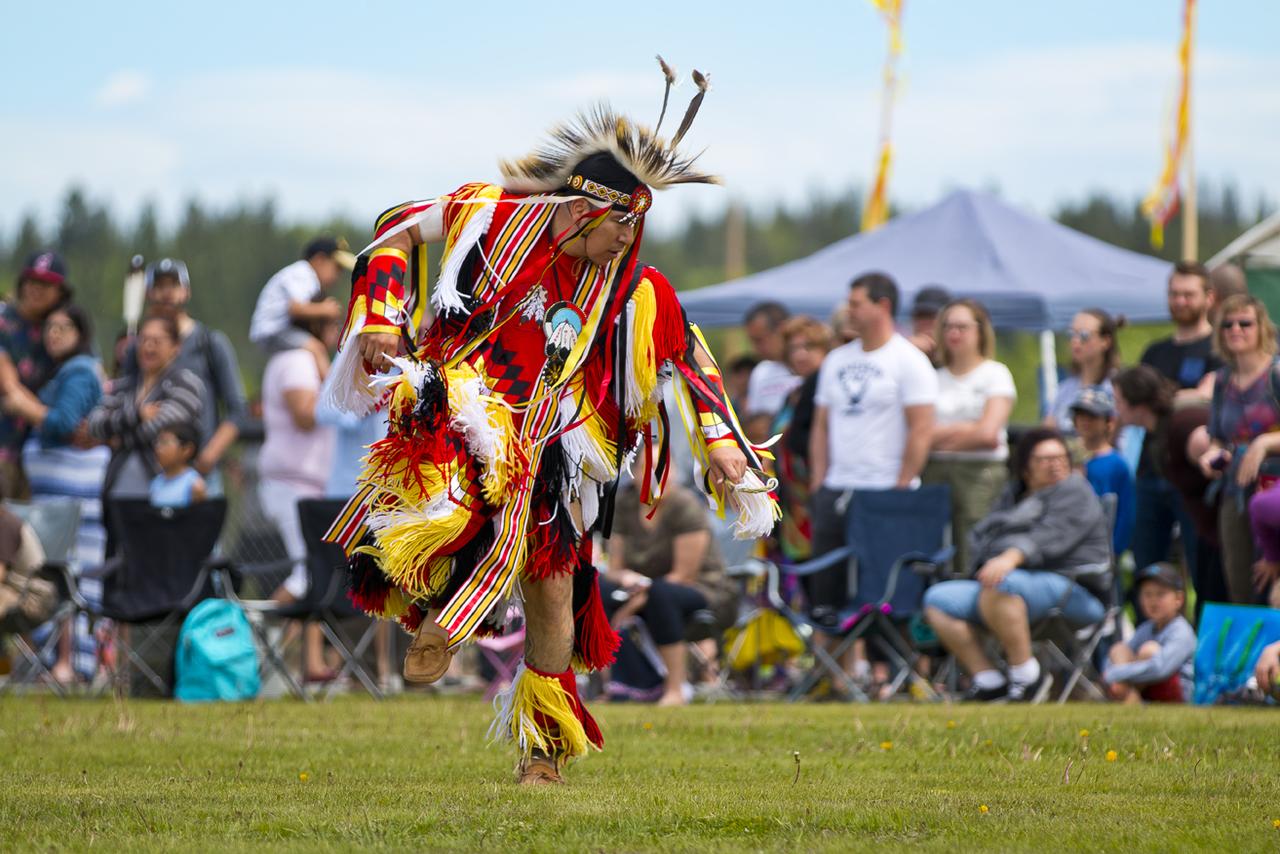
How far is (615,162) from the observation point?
4.76 meters

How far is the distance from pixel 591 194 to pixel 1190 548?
5.00m

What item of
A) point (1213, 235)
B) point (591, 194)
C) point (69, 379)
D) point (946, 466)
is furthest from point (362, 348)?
point (1213, 235)

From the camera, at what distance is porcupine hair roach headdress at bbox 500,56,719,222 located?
4742 mm

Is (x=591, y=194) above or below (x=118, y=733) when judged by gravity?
above

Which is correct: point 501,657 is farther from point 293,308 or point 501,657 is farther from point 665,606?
point 293,308

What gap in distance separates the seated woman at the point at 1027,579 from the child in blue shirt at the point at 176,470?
382cm

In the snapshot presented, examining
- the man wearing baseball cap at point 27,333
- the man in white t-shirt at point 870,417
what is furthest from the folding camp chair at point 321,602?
the man wearing baseball cap at point 27,333

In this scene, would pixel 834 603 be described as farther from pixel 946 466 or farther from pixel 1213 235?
pixel 1213 235

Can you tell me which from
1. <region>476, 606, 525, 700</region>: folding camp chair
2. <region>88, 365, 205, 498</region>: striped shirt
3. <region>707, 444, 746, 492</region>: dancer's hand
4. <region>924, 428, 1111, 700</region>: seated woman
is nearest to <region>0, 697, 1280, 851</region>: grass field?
<region>707, 444, 746, 492</region>: dancer's hand

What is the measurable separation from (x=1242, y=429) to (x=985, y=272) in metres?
5.42

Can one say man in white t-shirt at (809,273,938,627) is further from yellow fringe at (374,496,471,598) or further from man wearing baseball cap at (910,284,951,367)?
yellow fringe at (374,496,471,598)

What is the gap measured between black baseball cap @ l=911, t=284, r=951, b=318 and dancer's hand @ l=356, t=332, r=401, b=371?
6.19 metres

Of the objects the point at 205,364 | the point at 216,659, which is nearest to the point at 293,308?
the point at 205,364

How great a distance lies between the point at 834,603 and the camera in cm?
886
